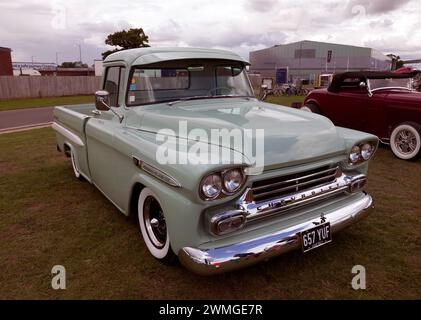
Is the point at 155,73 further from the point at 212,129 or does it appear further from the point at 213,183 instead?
the point at 213,183

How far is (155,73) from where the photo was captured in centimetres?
331

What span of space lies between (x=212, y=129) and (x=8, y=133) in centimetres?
828

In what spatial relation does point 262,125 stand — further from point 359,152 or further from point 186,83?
point 186,83

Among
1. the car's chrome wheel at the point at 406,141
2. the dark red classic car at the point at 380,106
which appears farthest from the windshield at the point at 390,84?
the car's chrome wheel at the point at 406,141

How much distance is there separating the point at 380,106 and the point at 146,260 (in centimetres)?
551

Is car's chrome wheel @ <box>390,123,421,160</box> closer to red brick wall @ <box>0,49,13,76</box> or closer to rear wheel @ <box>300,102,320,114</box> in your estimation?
rear wheel @ <box>300,102,320,114</box>

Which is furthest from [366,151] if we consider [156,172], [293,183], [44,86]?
[44,86]

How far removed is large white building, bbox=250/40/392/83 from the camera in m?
49.5

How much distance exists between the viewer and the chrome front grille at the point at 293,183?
2.31 metres

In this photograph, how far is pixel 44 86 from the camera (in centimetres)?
2230

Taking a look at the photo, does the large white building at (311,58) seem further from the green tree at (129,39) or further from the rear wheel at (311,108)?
the rear wheel at (311,108)

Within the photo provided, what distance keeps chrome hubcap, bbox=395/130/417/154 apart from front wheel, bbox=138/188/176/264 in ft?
16.9

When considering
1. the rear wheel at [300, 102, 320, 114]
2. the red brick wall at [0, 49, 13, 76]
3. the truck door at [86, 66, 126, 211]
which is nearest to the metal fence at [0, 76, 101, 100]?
the red brick wall at [0, 49, 13, 76]
